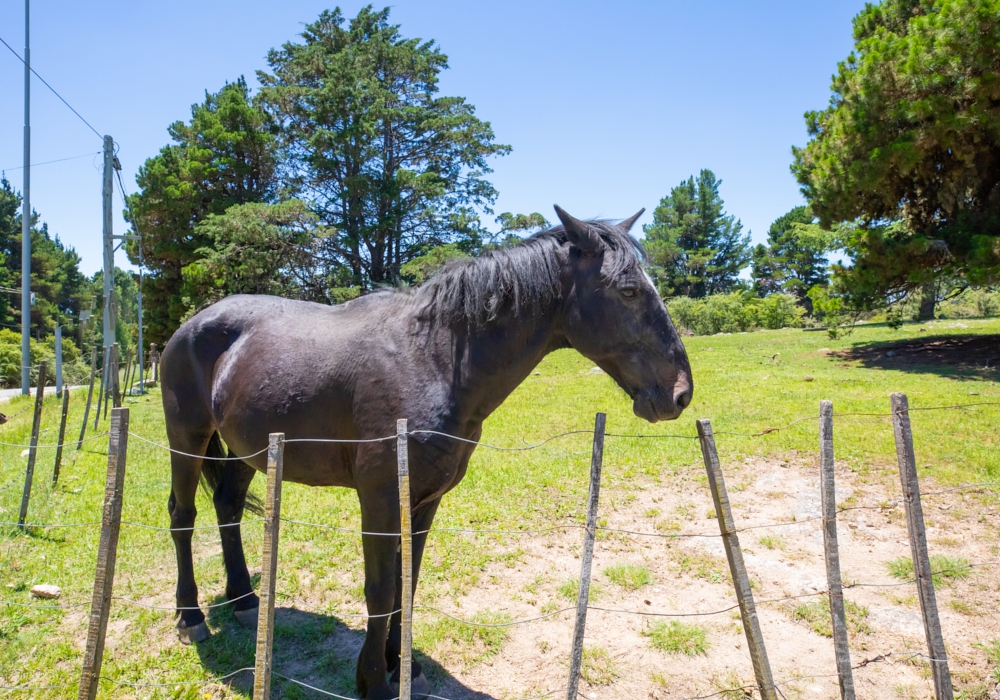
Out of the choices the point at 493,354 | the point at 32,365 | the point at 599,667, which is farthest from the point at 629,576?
the point at 32,365

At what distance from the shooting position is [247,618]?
12.8ft

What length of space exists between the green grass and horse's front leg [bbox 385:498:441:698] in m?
1.83

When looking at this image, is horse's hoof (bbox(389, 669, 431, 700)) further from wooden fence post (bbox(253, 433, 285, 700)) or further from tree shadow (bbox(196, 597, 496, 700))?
wooden fence post (bbox(253, 433, 285, 700))

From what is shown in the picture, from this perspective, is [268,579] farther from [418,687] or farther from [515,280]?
[515,280]

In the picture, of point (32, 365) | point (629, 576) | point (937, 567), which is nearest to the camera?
point (937, 567)

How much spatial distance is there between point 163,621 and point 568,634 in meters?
2.78

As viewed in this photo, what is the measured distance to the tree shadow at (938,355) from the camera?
1082cm

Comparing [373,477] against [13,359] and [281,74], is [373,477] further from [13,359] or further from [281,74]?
[13,359]

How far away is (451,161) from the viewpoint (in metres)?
21.7

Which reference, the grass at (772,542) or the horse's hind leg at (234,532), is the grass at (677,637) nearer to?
the grass at (772,542)

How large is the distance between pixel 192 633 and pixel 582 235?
3.51 metres

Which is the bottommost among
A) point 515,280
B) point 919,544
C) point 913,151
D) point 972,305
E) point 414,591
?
point 414,591

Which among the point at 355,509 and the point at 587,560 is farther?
the point at 355,509

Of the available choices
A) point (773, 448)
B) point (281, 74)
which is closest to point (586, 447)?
point (773, 448)
